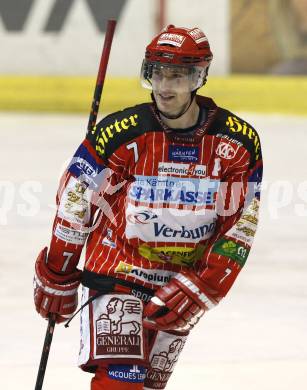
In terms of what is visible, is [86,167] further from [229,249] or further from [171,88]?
[229,249]

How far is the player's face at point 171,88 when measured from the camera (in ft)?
10.6

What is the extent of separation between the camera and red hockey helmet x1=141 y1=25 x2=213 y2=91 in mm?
3240

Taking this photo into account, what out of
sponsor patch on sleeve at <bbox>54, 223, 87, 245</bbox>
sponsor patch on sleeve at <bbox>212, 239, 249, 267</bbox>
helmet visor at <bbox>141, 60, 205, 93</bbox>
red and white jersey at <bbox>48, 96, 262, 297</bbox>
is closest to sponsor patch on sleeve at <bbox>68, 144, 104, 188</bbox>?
red and white jersey at <bbox>48, 96, 262, 297</bbox>

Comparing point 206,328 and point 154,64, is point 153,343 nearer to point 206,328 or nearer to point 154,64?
point 154,64

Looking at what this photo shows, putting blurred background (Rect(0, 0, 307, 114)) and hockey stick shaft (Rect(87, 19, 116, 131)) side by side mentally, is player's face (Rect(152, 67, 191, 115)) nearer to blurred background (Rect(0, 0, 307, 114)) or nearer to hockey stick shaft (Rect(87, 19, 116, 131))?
hockey stick shaft (Rect(87, 19, 116, 131))

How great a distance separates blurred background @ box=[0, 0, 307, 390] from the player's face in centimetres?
142

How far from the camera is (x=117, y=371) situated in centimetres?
327
